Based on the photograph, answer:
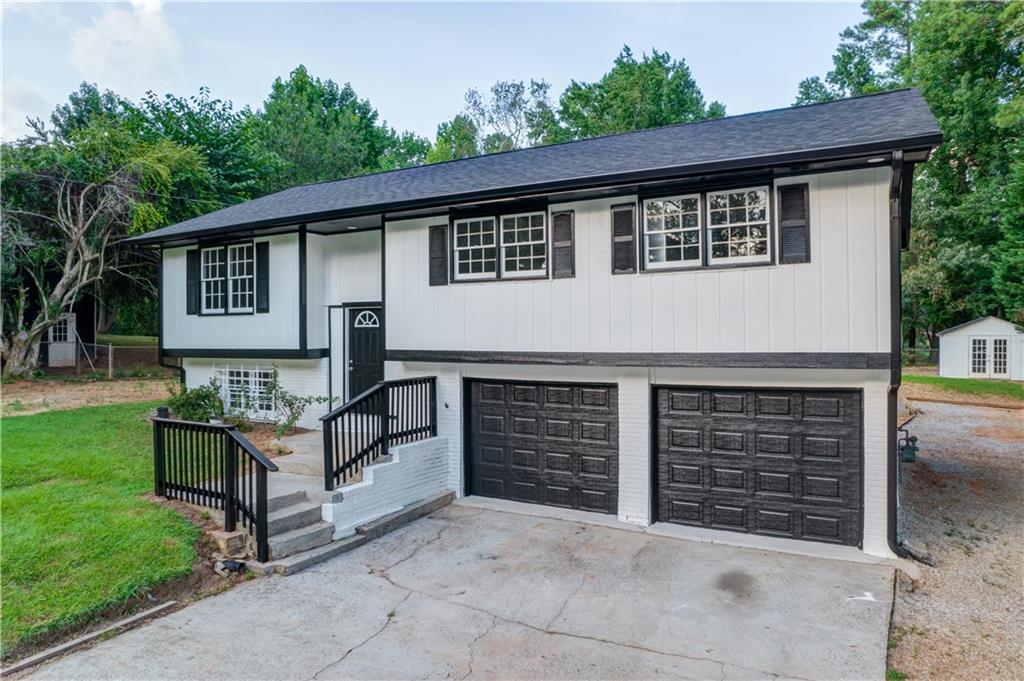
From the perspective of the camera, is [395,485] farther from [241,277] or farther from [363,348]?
[241,277]

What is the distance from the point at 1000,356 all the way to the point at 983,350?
2.01 ft

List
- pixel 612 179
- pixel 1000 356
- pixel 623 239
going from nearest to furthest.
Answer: pixel 612 179, pixel 623 239, pixel 1000 356

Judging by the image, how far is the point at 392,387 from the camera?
7805mm

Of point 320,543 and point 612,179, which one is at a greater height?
point 612,179

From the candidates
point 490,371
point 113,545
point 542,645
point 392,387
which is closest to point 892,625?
point 542,645

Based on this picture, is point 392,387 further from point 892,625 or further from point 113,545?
point 892,625

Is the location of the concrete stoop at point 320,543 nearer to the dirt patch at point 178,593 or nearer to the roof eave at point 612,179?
the dirt patch at point 178,593

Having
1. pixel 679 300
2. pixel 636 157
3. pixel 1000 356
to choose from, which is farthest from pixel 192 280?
pixel 1000 356

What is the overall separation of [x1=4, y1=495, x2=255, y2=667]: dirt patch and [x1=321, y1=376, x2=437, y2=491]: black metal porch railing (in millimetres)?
1370

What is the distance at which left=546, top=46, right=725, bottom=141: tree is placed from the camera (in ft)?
98.9

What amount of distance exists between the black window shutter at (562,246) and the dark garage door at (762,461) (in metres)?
2.14

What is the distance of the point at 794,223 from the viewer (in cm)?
632

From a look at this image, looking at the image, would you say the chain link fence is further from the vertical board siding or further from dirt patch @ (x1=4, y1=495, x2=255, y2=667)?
dirt patch @ (x1=4, y1=495, x2=255, y2=667)

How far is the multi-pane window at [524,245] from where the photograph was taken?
785cm
